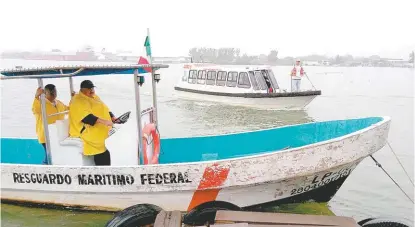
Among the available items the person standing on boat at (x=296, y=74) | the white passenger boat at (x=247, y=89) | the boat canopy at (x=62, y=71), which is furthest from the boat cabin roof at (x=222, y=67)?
the boat canopy at (x=62, y=71)

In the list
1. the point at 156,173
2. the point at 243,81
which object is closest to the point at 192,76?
the point at 243,81

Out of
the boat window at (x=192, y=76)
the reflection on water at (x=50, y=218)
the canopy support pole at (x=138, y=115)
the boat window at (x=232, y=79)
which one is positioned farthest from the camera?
the boat window at (x=192, y=76)

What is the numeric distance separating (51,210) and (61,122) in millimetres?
1365

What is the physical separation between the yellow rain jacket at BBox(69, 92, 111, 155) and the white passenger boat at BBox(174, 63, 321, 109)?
1350 centimetres

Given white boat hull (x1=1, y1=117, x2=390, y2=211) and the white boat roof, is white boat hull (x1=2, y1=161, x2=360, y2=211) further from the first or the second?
the white boat roof

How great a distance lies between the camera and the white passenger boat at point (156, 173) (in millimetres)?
5012

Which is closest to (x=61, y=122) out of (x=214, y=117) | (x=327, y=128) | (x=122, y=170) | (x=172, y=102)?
(x=122, y=170)

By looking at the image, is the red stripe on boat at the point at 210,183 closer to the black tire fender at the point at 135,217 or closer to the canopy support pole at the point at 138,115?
the black tire fender at the point at 135,217

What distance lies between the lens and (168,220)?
3.87 meters

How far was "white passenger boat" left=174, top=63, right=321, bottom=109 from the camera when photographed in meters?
18.3

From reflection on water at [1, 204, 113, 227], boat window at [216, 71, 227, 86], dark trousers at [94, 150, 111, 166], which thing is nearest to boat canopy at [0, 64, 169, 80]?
dark trousers at [94, 150, 111, 166]

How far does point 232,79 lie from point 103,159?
14.8m

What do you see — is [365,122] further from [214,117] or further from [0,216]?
[214,117]

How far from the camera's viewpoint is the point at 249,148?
7.25 meters
